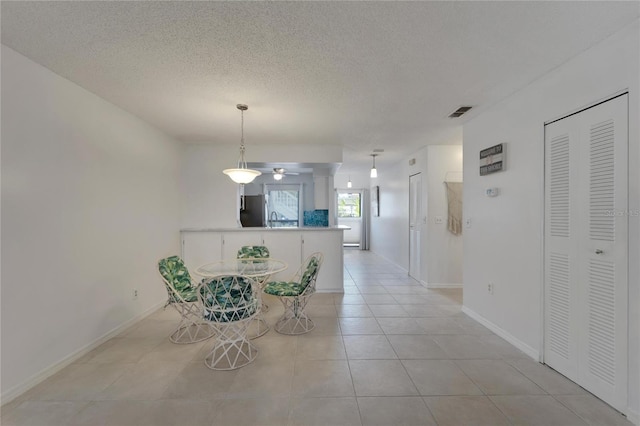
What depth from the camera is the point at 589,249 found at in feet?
6.48

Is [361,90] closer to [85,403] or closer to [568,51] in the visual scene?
[568,51]

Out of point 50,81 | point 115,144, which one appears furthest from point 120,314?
point 50,81

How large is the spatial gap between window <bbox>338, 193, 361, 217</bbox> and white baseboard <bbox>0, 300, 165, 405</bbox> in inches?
286

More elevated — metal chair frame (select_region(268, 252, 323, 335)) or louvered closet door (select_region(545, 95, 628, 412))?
louvered closet door (select_region(545, 95, 628, 412))

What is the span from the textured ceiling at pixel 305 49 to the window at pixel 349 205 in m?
6.57

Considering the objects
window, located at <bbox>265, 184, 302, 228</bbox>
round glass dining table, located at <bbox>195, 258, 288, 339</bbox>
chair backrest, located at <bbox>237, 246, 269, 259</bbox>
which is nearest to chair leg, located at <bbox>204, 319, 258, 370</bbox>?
round glass dining table, located at <bbox>195, 258, 288, 339</bbox>

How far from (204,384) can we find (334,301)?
2289mm

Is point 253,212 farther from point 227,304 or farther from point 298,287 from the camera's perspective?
point 227,304

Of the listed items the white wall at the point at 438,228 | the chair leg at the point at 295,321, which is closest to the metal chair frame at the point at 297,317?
the chair leg at the point at 295,321

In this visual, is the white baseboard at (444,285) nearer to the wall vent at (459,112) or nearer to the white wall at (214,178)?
the wall vent at (459,112)

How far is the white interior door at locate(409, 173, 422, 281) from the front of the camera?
5195 mm

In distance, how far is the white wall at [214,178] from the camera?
469 centimetres

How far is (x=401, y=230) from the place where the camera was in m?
6.22

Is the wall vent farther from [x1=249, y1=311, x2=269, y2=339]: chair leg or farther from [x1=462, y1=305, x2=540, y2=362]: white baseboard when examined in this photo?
[x1=249, y1=311, x2=269, y2=339]: chair leg
